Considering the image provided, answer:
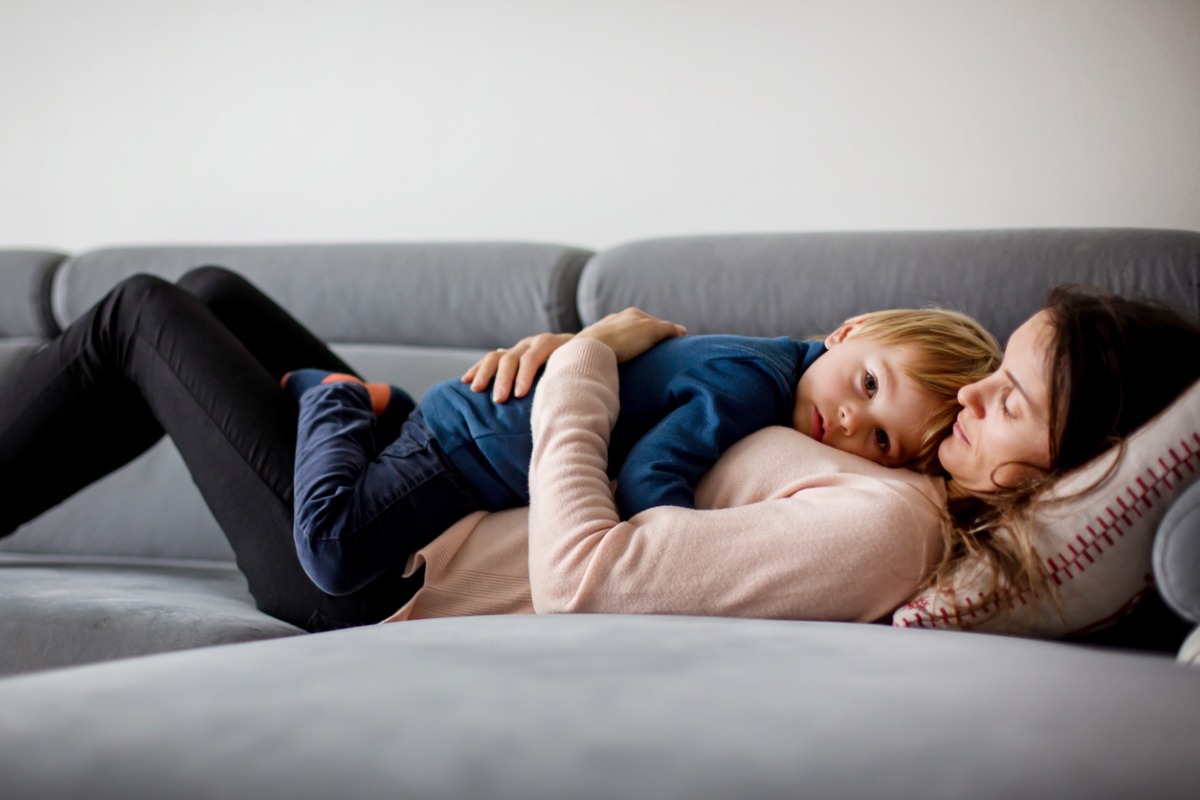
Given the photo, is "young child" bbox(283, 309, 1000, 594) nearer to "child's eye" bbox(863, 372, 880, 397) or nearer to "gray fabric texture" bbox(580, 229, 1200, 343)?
"child's eye" bbox(863, 372, 880, 397)

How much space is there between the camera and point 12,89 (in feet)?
8.51

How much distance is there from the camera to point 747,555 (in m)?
0.93

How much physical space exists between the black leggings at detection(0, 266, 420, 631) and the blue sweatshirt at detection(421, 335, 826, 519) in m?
0.17

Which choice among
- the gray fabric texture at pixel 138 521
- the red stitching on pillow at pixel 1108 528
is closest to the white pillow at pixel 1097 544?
the red stitching on pillow at pixel 1108 528

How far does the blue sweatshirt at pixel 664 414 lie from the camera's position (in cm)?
108

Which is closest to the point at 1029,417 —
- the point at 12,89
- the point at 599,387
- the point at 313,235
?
the point at 599,387

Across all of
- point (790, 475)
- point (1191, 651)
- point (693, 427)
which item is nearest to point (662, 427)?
point (693, 427)

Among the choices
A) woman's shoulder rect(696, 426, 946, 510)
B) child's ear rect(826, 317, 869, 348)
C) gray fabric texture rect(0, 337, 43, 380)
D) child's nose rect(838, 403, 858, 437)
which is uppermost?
child's ear rect(826, 317, 869, 348)

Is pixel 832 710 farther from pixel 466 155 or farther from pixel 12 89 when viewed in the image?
pixel 12 89

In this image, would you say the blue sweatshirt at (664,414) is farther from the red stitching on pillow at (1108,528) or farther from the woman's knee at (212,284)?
the woman's knee at (212,284)

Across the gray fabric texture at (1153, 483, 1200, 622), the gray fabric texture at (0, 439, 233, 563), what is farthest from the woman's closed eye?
the gray fabric texture at (0, 439, 233, 563)

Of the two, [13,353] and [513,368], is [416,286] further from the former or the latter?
[13,353]

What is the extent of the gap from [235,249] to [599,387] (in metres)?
1.22

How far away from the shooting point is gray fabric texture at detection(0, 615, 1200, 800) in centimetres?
49
